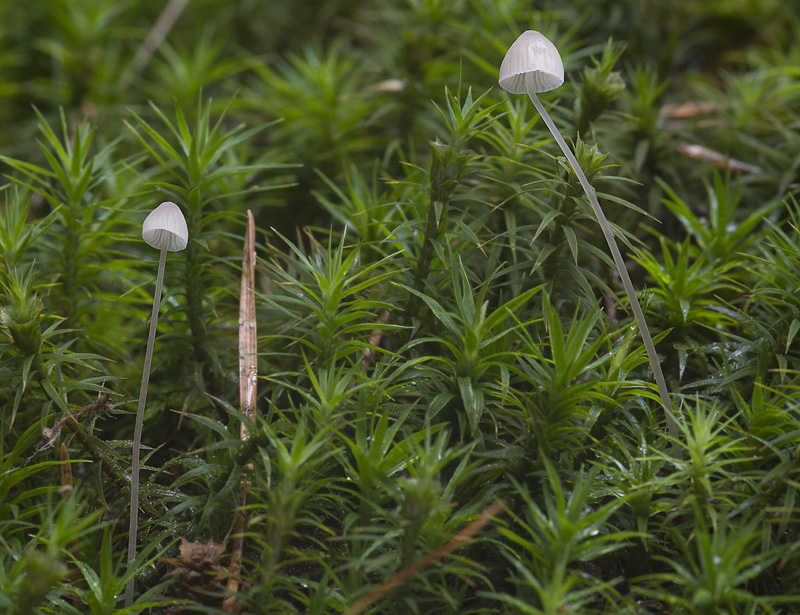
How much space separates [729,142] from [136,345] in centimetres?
210

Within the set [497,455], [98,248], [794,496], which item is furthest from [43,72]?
[794,496]

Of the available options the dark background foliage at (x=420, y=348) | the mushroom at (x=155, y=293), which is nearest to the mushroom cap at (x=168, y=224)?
the mushroom at (x=155, y=293)

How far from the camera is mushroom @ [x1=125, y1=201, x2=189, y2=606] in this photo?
1.30 metres

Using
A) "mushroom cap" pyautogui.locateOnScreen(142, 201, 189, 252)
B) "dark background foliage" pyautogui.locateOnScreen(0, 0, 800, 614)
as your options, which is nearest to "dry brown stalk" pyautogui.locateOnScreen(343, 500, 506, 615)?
"dark background foliage" pyautogui.locateOnScreen(0, 0, 800, 614)

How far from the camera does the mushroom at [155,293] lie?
130 centimetres

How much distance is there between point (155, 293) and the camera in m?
1.43

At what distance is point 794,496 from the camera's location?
1.23 meters

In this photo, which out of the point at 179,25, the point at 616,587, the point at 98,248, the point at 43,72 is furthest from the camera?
the point at 179,25

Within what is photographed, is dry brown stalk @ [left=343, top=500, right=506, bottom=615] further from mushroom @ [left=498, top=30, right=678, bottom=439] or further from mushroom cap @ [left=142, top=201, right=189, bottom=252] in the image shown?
mushroom cap @ [left=142, top=201, right=189, bottom=252]

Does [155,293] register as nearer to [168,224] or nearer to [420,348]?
[168,224]

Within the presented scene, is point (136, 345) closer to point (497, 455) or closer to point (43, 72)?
point (497, 455)

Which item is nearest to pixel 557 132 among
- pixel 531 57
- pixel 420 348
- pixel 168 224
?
pixel 531 57

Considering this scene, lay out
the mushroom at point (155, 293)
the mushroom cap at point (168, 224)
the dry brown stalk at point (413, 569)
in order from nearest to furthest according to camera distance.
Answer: the dry brown stalk at point (413, 569) → the mushroom at point (155, 293) → the mushroom cap at point (168, 224)

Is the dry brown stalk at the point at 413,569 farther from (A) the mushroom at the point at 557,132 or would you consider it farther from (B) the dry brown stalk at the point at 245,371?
(A) the mushroom at the point at 557,132
